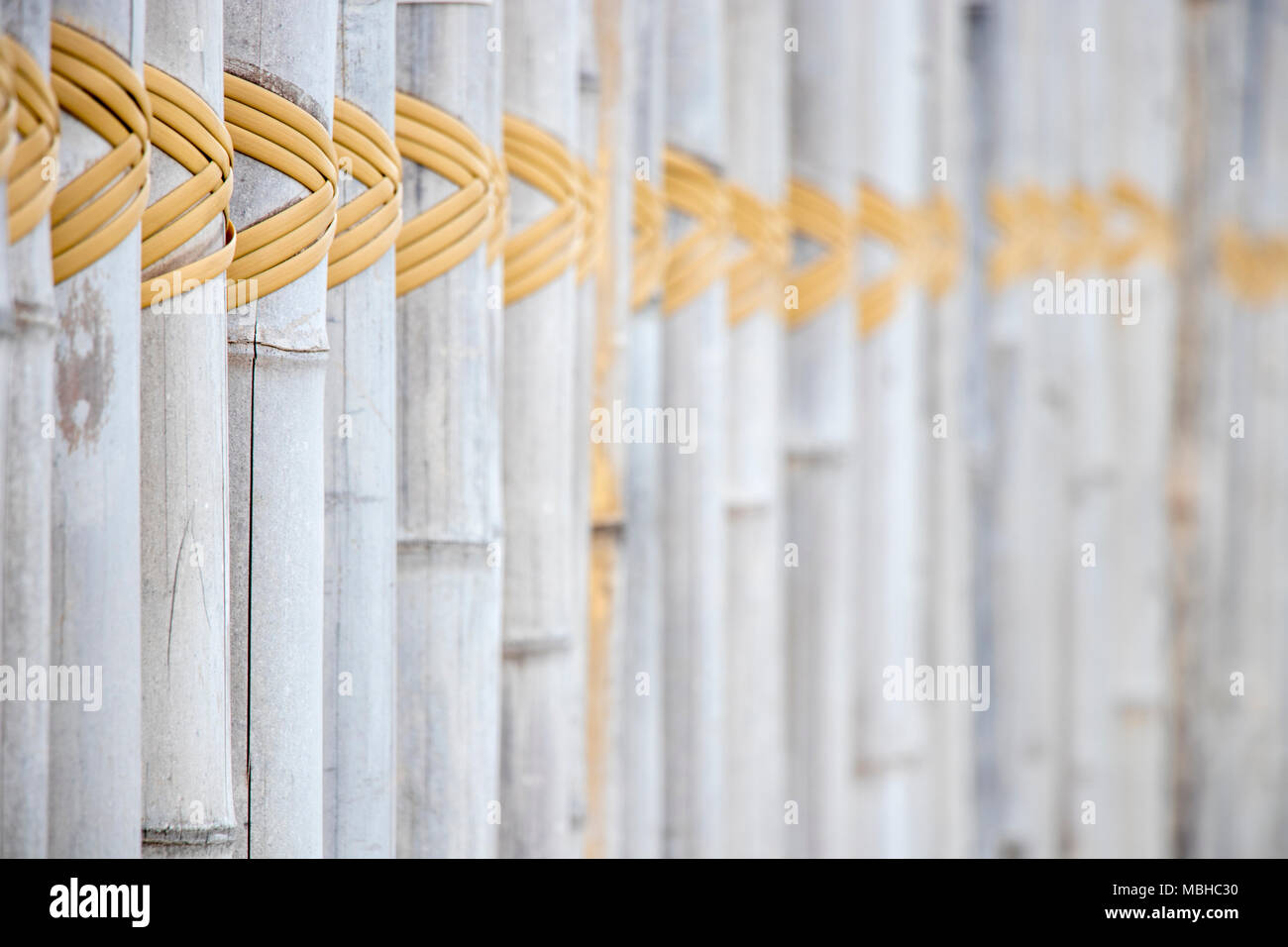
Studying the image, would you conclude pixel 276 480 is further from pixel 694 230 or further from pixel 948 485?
pixel 948 485

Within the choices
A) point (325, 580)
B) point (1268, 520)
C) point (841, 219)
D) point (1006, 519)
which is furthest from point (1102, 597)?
point (325, 580)

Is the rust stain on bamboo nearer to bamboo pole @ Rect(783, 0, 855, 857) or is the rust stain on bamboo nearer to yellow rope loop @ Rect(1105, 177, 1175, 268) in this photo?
bamboo pole @ Rect(783, 0, 855, 857)

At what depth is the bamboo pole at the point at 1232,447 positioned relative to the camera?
7.36 feet

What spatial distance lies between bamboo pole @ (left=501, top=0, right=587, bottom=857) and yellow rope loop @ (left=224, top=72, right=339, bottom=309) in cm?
28

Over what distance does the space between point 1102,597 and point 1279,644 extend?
0.45 m

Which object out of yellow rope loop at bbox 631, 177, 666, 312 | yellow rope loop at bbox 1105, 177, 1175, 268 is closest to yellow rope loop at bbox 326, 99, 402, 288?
yellow rope loop at bbox 631, 177, 666, 312

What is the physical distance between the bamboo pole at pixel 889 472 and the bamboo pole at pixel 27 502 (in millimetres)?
1078

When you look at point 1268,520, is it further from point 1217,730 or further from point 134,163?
point 134,163

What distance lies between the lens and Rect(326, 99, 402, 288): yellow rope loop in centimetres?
89

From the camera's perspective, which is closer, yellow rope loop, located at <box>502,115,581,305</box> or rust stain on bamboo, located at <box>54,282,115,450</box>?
rust stain on bamboo, located at <box>54,282,115,450</box>

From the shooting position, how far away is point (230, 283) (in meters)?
0.82

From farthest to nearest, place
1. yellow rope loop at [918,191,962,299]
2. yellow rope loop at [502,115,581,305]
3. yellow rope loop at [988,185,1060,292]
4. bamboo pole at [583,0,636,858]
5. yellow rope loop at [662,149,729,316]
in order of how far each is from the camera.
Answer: yellow rope loop at [988,185,1060,292] < yellow rope loop at [918,191,962,299] < yellow rope loop at [662,149,729,316] < bamboo pole at [583,0,636,858] < yellow rope loop at [502,115,581,305]

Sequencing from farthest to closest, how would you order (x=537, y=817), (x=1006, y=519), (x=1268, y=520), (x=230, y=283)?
(x=1268, y=520) < (x=1006, y=519) < (x=537, y=817) < (x=230, y=283)

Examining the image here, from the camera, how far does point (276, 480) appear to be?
2.74ft
